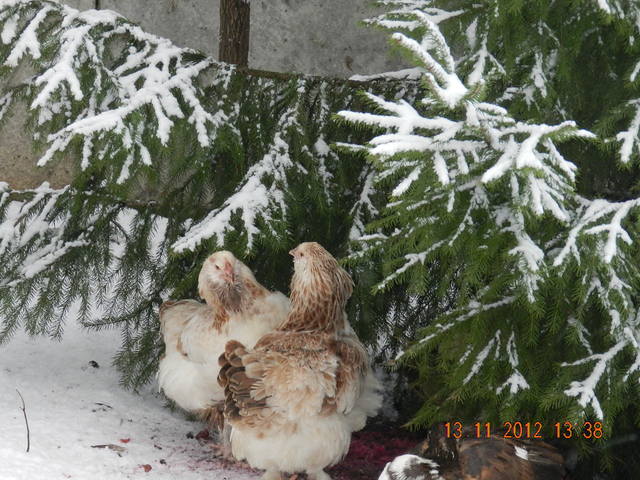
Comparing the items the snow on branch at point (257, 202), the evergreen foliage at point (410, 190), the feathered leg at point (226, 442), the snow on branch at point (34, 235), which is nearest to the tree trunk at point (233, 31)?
the evergreen foliage at point (410, 190)

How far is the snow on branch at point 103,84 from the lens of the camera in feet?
11.2

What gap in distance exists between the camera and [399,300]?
395cm

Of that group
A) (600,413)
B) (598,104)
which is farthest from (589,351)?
(598,104)

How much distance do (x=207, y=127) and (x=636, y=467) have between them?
232 centimetres

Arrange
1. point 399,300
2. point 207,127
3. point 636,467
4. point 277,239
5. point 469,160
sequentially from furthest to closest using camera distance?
point 399,300 → point 207,127 → point 277,239 → point 636,467 → point 469,160

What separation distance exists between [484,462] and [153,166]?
6.22 ft

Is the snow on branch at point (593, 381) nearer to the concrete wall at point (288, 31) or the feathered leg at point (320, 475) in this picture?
the feathered leg at point (320, 475)

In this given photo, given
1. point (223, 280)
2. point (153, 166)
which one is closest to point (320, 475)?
point (223, 280)

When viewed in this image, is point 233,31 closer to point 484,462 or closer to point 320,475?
point 320,475

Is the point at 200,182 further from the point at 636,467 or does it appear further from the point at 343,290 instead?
the point at 636,467

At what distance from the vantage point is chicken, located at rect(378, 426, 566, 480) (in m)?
2.76

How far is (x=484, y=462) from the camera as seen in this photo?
276 centimetres

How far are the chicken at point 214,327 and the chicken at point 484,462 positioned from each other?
998 mm
